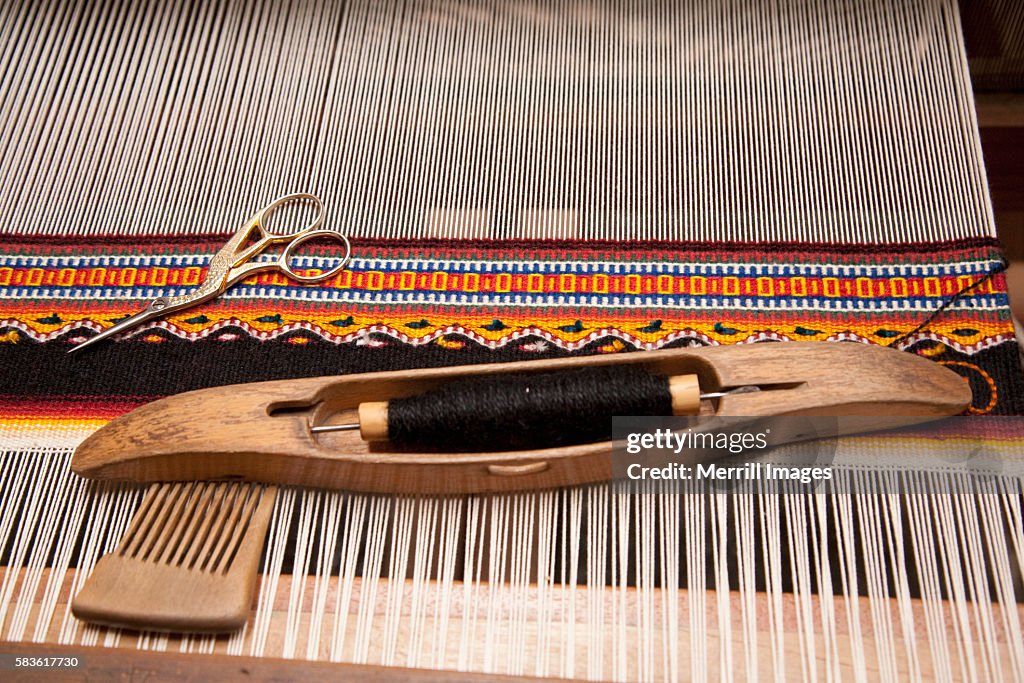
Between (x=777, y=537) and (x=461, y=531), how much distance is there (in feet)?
1.23

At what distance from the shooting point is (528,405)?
90 centimetres

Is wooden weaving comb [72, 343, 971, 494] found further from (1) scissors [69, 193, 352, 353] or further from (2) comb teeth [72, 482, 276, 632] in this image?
(1) scissors [69, 193, 352, 353]

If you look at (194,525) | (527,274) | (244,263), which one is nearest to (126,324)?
(244,263)

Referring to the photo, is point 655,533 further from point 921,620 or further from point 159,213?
point 159,213

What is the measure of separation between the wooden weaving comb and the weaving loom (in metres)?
0.07

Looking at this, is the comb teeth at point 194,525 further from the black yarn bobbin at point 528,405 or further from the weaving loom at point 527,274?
the black yarn bobbin at point 528,405

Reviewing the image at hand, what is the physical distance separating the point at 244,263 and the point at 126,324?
0.17m

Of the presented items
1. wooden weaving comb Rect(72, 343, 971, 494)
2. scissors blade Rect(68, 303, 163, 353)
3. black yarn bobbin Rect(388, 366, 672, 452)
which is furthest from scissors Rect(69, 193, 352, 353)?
black yarn bobbin Rect(388, 366, 672, 452)

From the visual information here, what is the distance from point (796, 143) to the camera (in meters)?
1.22

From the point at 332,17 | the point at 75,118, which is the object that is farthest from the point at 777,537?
the point at 75,118

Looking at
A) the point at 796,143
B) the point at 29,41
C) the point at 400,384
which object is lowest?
the point at 400,384

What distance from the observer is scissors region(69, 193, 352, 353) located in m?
1.08

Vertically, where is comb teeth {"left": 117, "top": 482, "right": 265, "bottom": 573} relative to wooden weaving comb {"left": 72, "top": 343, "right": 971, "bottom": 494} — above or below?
below

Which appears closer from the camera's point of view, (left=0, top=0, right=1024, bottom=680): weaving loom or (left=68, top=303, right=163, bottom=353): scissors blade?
(left=0, top=0, right=1024, bottom=680): weaving loom
